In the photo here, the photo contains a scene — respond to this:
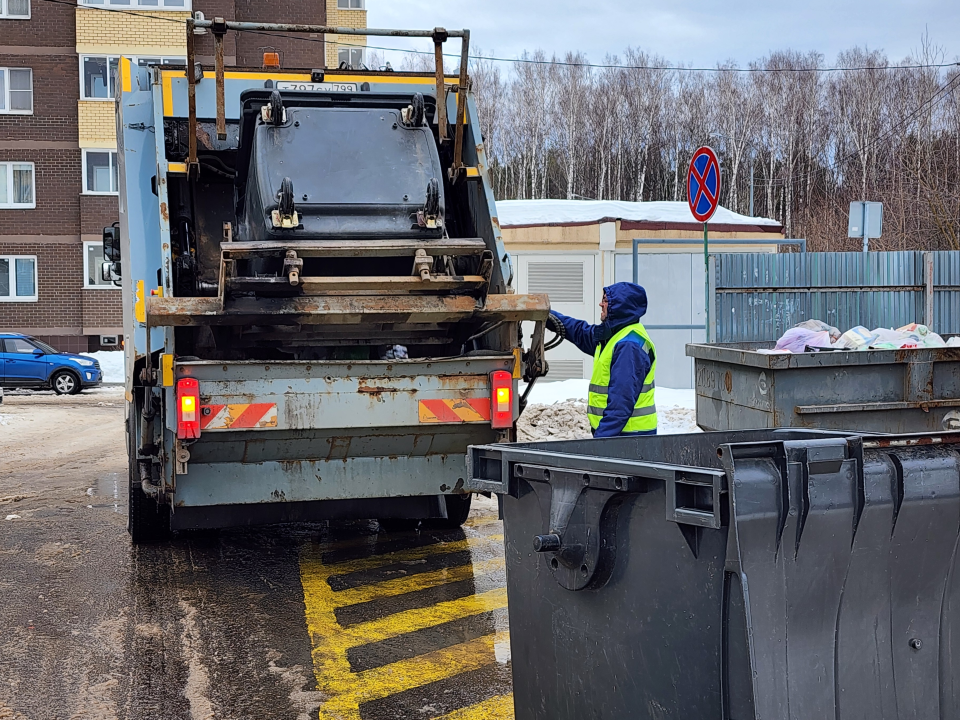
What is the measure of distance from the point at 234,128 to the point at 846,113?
44.5 m

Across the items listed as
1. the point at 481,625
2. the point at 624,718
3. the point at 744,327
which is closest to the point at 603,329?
the point at 481,625

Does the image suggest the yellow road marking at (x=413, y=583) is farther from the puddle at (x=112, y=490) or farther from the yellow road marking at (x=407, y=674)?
the puddle at (x=112, y=490)

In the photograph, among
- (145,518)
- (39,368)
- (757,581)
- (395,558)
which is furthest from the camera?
(39,368)

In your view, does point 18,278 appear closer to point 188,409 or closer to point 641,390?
point 188,409

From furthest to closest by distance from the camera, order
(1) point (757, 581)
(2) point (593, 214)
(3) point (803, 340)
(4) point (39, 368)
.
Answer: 1. (4) point (39, 368)
2. (2) point (593, 214)
3. (3) point (803, 340)
4. (1) point (757, 581)

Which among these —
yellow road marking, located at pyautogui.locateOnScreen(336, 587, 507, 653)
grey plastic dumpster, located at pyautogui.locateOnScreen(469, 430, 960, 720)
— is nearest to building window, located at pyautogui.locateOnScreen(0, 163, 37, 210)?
yellow road marking, located at pyautogui.locateOnScreen(336, 587, 507, 653)

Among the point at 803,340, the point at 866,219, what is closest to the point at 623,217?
the point at 866,219

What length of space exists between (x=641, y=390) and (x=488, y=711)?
77.4 inches

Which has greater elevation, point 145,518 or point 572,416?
point 572,416

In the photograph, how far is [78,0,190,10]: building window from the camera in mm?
26797

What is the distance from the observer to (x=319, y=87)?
636 cm

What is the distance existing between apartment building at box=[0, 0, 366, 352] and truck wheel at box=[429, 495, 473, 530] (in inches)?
875

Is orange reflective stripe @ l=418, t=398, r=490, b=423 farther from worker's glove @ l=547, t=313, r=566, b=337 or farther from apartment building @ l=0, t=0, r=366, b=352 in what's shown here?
apartment building @ l=0, t=0, r=366, b=352

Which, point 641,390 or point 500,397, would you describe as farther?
point 500,397
